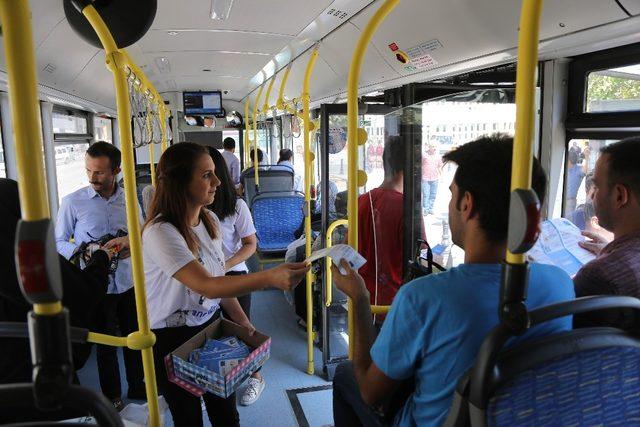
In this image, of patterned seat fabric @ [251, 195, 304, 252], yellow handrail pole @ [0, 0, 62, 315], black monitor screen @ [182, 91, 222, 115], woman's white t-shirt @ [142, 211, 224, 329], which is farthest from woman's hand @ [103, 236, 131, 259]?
black monitor screen @ [182, 91, 222, 115]

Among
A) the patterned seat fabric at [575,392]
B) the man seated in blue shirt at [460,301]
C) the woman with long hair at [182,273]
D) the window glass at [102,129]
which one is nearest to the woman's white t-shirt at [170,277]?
the woman with long hair at [182,273]

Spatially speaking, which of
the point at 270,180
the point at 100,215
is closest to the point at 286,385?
the point at 100,215

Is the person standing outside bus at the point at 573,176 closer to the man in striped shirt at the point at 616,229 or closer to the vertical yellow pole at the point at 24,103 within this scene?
the man in striped shirt at the point at 616,229

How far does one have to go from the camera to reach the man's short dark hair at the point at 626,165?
1626 millimetres

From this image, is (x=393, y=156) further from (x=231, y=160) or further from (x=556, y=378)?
(x=231, y=160)

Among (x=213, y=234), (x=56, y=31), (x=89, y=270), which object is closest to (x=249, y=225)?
(x=213, y=234)

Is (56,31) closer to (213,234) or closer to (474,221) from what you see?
(213,234)

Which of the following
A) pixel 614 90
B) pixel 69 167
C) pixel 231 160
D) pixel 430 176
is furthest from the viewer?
pixel 231 160

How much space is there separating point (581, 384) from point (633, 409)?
0.57ft

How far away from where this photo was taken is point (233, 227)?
340 centimetres

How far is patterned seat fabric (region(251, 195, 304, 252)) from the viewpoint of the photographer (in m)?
5.66

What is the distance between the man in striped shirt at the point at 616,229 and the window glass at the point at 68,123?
4.88 meters

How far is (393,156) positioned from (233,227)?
1210mm

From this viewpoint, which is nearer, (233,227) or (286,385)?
(233,227)
